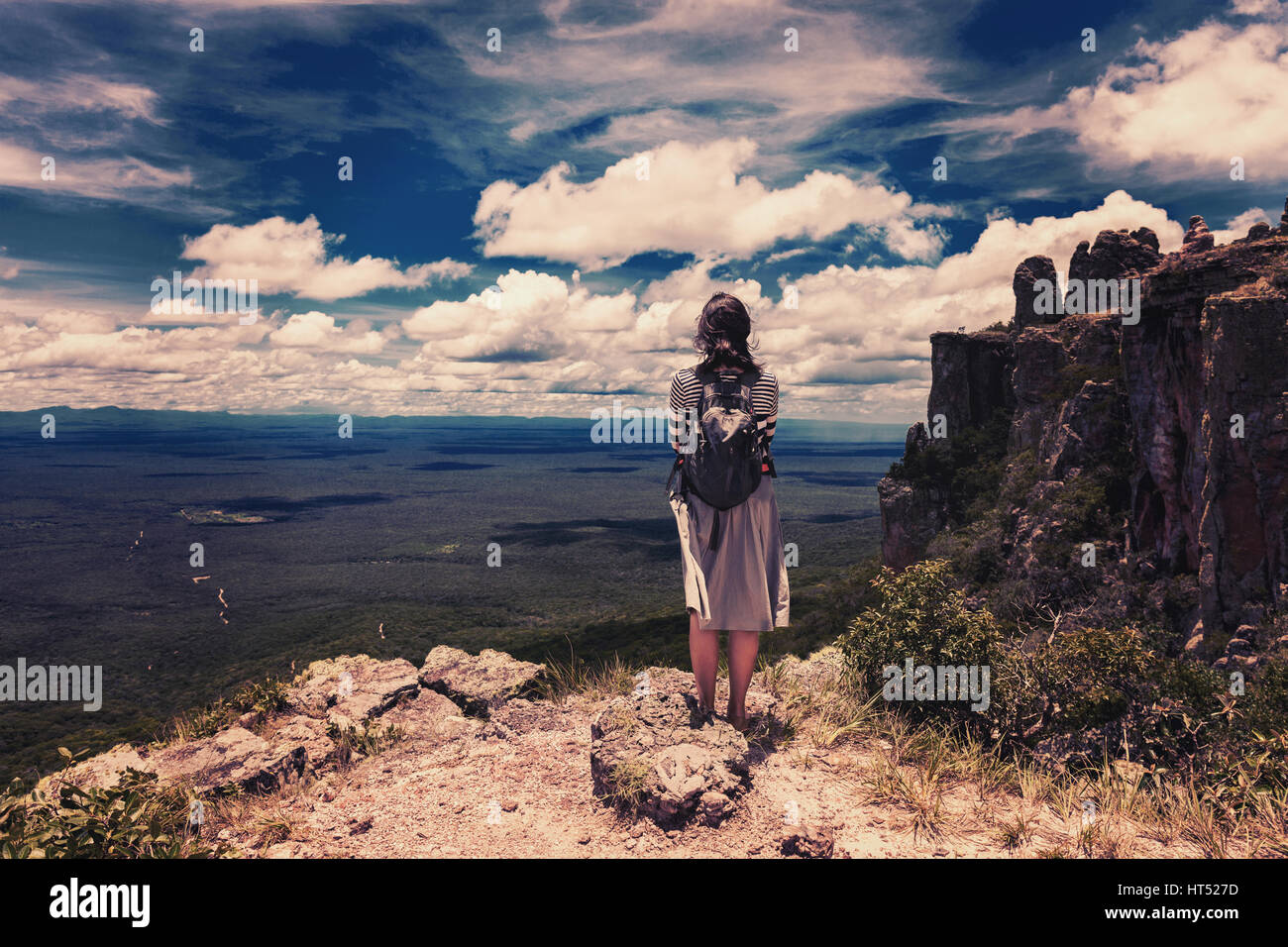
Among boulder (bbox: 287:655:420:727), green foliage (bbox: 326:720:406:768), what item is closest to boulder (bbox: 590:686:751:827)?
green foliage (bbox: 326:720:406:768)

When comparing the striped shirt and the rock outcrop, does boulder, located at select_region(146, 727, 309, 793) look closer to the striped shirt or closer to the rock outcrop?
the rock outcrop

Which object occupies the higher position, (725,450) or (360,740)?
(725,450)

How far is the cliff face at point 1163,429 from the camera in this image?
760 inches

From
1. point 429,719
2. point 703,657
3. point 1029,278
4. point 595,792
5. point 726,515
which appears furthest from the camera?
point 1029,278

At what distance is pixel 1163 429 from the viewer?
2958cm

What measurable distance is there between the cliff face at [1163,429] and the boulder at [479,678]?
21337 mm

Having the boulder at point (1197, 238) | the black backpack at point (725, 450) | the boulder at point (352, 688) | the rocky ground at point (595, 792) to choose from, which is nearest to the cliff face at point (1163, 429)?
the boulder at point (1197, 238)

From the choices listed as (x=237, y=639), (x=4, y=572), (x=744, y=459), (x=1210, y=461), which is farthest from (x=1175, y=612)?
(x=4, y=572)

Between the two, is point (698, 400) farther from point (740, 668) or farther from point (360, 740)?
point (360, 740)

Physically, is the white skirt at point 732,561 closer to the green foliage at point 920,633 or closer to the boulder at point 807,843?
the boulder at point 807,843

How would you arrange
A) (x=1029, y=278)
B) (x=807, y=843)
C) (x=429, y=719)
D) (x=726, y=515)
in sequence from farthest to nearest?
(x=1029, y=278) < (x=429, y=719) < (x=726, y=515) < (x=807, y=843)

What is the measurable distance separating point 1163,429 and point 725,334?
33.0m

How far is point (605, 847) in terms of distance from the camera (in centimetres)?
449

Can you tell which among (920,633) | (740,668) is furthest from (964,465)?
(740,668)
